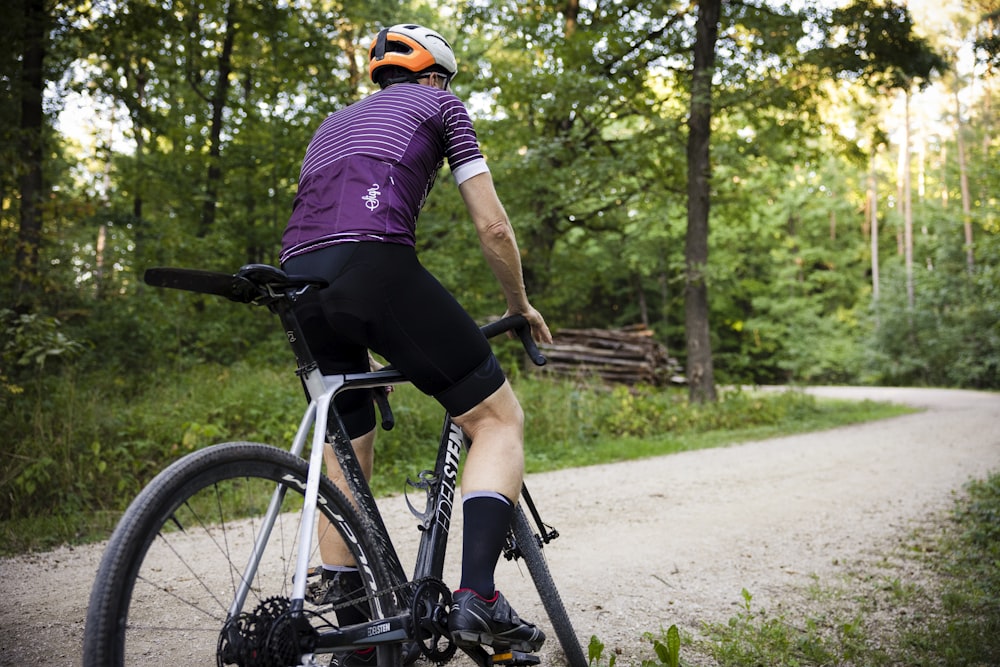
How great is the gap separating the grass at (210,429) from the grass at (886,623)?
3.52 metres

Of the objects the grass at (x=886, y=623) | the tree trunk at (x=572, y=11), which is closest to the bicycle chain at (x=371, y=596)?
the grass at (x=886, y=623)

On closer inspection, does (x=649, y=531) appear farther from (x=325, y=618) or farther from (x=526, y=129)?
(x=526, y=129)

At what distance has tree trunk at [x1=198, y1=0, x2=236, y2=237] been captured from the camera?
12734 millimetres

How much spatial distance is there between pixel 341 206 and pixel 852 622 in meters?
2.90

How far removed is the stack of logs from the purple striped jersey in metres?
13.8

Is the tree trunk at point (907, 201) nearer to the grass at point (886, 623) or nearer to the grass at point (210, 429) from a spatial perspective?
the grass at point (210, 429)

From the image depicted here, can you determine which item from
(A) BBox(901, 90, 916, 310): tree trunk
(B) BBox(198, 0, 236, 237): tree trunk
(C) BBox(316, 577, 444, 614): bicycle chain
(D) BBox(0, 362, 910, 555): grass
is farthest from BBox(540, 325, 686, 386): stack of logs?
(A) BBox(901, 90, 916, 310): tree trunk

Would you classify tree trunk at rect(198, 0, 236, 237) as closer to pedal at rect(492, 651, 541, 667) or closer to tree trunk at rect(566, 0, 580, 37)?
tree trunk at rect(566, 0, 580, 37)

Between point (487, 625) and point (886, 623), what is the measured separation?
91.5 inches

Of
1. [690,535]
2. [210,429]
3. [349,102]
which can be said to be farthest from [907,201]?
[210,429]

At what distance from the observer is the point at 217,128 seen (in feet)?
44.1

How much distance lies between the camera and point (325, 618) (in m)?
2.01

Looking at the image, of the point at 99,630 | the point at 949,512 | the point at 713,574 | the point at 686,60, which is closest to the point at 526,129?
the point at 686,60

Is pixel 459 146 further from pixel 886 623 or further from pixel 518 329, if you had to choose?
pixel 886 623
